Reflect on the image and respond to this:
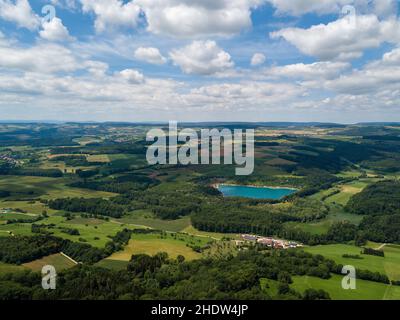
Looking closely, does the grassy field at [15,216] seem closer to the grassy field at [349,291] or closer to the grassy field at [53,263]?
the grassy field at [53,263]

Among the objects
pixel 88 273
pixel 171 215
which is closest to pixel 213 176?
pixel 171 215

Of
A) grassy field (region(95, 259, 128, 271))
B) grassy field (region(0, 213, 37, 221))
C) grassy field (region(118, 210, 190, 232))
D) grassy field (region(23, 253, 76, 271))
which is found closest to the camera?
grassy field (region(23, 253, 76, 271))

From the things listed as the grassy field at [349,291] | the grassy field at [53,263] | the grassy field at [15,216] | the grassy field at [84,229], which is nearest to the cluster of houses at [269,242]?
the grassy field at [349,291]

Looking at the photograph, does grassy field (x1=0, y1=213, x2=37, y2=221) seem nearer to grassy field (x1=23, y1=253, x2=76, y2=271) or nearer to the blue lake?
grassy field (x1=23, y1=253, x2=76, y2=271)

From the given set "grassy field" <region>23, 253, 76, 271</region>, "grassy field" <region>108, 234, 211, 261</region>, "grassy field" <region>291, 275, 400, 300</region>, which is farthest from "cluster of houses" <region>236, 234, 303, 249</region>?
"grassy field" <region>23, 253, 76, 271</region>

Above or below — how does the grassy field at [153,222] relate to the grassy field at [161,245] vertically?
below

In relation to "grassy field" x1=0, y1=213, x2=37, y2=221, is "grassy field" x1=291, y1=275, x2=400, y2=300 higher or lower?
higher
